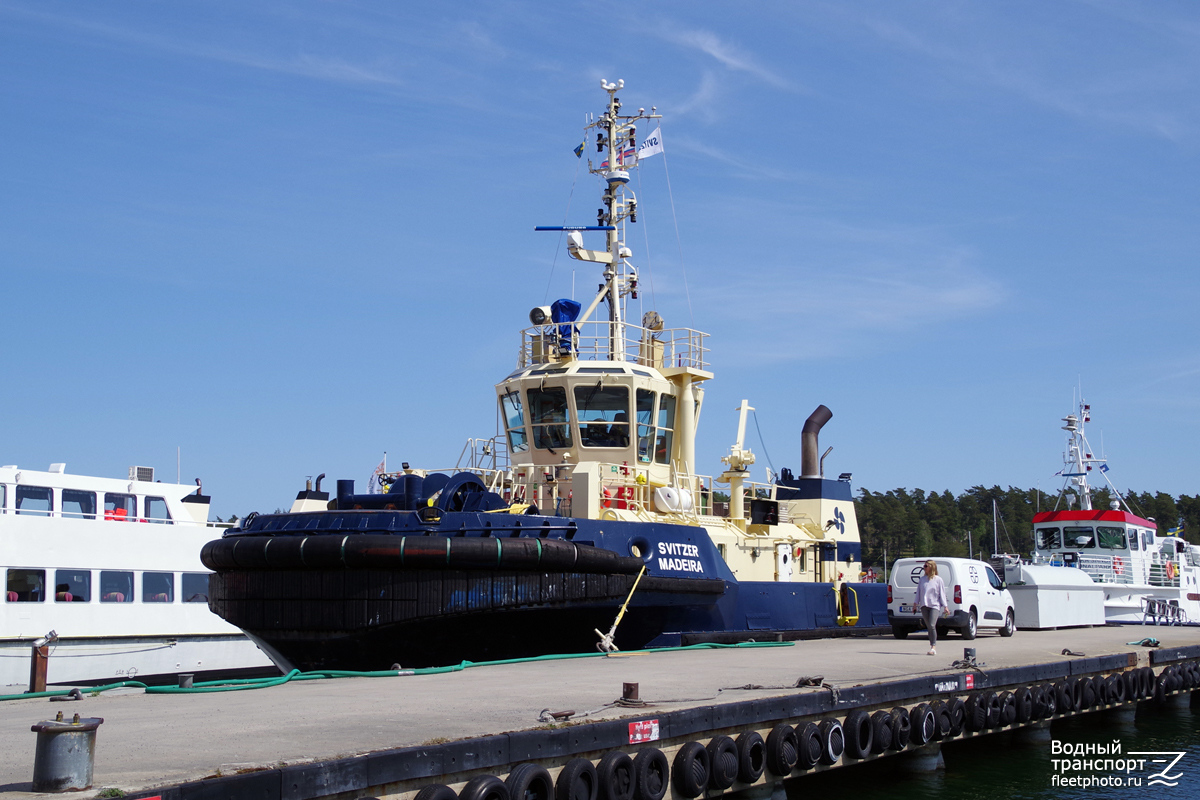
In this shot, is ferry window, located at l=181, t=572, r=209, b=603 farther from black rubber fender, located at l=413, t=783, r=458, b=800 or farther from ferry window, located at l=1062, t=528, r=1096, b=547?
ferry window, located at l=1062, t=528, r=1096, b=547

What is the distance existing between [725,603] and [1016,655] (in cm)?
385

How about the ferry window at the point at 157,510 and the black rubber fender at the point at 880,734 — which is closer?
the black rubber fender at the point at 880,734

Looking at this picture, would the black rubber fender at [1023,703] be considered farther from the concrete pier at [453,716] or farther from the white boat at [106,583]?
the white boat at [106,583]

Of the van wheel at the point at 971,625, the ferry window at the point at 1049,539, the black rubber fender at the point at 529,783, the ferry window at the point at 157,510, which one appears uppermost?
the ferry window at the point at 157,510

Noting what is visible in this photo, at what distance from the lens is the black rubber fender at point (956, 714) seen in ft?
36.2

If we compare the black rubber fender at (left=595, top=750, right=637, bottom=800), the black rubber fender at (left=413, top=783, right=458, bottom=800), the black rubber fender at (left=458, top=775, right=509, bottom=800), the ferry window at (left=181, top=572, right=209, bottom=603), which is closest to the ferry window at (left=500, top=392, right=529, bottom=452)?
the ferry window at (left=181, top=572, right=209, bottom=603)

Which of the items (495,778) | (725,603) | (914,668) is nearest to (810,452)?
(725,603)

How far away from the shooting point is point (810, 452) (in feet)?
66.8

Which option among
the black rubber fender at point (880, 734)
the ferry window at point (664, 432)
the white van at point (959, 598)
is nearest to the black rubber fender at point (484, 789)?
the black rubber fender at point (880, 734)

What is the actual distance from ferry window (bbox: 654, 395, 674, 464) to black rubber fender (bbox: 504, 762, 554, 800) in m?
10.2

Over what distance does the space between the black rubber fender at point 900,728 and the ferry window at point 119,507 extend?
47.1 ft

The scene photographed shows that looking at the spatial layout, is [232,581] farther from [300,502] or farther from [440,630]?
[300,502]

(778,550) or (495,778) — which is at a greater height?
(778,550)

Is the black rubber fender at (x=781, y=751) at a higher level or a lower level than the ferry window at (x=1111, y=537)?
lower
